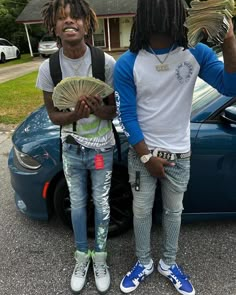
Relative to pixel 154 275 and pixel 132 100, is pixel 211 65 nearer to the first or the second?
pixel 132 100

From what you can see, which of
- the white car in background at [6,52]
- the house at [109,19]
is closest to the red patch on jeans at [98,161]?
the white car in background at [6,52]

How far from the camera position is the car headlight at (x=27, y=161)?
2.68 meters

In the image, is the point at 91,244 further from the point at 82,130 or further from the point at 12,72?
the point at 12,72

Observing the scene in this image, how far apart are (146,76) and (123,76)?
120 millimetres

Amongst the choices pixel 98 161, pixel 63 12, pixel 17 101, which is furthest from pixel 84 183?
pixel 17 101

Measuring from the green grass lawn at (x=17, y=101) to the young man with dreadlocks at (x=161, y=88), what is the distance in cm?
500

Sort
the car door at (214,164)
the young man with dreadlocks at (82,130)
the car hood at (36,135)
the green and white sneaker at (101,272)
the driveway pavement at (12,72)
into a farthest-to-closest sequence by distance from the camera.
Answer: the driveway pavement at (12,72) → the car hood at (36,135) → the car door at (214,164) → the green and white sneaker at (101,272) → the young man with dreadlocks at (82,130)

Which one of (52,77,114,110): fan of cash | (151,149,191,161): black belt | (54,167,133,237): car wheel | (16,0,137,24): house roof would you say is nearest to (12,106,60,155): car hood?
(54,167,133,237): car wheel

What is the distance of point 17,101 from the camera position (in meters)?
8.16

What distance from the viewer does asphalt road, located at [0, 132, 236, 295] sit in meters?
2.39

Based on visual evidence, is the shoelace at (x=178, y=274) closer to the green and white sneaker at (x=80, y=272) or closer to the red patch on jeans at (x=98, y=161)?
the green and white sneaker at (x=80, y=272)

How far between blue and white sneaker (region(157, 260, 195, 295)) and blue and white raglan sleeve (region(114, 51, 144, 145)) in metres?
0.99

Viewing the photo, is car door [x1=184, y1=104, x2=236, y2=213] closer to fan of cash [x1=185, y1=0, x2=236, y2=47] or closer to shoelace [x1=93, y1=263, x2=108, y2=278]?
shoelace [x1=93, y1=263, x2=108, y2=278]

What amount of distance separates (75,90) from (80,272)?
4.15 feet
